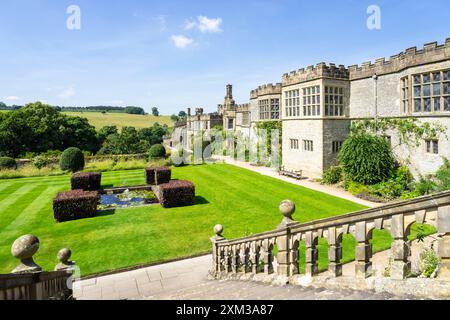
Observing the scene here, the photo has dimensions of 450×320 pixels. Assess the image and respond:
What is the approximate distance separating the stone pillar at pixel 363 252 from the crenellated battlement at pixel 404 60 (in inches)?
649

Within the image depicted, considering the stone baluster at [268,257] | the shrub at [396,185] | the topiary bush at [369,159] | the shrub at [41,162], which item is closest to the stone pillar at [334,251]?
the stone baluster at [268,257]

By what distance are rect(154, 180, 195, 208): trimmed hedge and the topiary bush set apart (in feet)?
35.4

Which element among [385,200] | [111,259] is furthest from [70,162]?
[385,200]

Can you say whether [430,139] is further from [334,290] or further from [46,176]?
[46,176]

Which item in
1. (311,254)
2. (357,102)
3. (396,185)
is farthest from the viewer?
(357,102)

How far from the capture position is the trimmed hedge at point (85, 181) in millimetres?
20203

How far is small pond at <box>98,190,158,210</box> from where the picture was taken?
59.3ft

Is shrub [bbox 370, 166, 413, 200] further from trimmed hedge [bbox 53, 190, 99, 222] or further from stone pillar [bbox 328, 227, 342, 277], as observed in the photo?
trimmed hedge [bbox 53, 190, 99, 222]

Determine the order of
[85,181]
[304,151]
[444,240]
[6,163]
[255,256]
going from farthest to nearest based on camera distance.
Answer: [6,163] < [304,151] < [85,181] < [255,256] < [444,240]

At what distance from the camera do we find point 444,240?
11.6 feet

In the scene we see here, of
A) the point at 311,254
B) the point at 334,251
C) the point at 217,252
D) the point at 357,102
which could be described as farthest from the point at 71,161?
the point at 334,251

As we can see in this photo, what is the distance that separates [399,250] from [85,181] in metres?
20.5

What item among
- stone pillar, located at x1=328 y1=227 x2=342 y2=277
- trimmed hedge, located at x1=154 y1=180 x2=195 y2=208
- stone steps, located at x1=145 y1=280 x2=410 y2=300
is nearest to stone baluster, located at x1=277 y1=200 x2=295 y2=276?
stone steps, located at x1=145 y1=280 x2=410 y2=300

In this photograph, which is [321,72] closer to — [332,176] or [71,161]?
[332,176]
